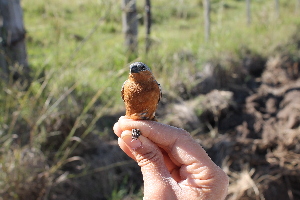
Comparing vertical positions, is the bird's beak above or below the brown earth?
above

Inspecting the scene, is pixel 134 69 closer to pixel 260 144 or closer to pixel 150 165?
pixel 150 165

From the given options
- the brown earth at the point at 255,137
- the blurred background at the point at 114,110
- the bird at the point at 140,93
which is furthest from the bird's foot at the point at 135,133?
the brown earth at the point at 255,137

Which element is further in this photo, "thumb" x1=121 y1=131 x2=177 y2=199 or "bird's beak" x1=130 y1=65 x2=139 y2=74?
"thumb" x1=121 y1=131 x2=177 y2=199

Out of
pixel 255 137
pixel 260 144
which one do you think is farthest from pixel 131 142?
pixel 255 137

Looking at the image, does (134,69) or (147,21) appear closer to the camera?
(134,69)

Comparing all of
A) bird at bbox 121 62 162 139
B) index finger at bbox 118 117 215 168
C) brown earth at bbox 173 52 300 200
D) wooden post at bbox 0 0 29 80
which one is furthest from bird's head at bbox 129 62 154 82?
wooden post at bbox 0 0 29 80

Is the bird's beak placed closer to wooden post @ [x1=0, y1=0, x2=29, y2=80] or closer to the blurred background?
the blurred background

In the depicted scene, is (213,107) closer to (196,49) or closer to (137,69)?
(196,49)
